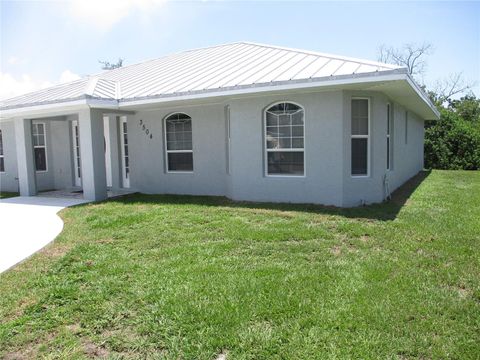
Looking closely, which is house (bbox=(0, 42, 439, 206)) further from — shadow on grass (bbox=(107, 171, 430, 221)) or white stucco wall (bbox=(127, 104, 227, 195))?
shadow on grass (bbox=(107, 171, 430, 221))

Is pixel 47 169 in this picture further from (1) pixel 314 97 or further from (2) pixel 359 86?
(2) pixel 359 86

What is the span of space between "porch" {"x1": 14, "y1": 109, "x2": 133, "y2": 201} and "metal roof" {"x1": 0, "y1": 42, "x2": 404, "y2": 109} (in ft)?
2.85

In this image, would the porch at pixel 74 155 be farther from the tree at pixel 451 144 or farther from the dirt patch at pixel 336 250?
the tree at pixel 451 144

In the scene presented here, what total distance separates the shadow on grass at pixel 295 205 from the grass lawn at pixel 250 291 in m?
0.57

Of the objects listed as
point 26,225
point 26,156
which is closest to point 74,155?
point 26,156


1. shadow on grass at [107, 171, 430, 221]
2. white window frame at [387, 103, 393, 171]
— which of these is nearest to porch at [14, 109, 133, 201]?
shadow on grass at [107, 171, 430, 221]

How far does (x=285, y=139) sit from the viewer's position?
966 centimetres

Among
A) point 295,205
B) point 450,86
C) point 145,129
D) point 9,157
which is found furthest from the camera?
point 450,86

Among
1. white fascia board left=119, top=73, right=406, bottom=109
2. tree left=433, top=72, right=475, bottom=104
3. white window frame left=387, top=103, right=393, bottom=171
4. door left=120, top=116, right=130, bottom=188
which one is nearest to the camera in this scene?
white fascia board left=119, top=73, right=406, bottom=109

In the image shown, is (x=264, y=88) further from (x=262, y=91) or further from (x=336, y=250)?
(x=336, y=250)

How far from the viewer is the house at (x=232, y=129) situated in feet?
29.7

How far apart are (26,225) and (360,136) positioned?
25.1 ft

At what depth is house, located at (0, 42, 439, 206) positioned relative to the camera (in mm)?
9062

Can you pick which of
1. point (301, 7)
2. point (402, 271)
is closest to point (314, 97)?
point (301, 7)
